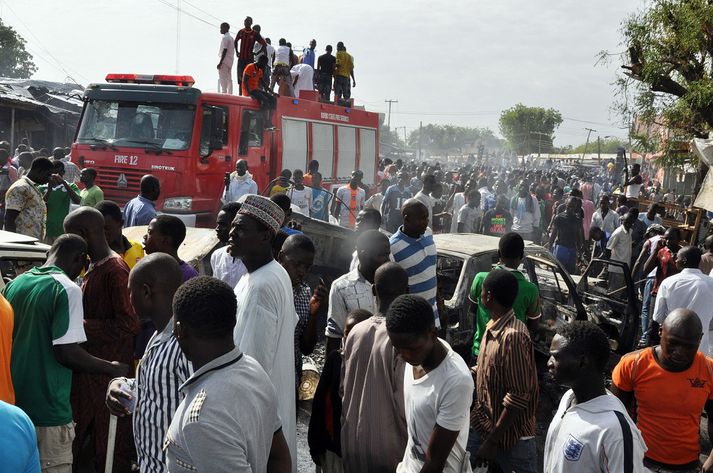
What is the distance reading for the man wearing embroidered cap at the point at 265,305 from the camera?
3.34m

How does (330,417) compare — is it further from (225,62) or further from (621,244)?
(225,62)

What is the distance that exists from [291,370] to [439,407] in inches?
31.2

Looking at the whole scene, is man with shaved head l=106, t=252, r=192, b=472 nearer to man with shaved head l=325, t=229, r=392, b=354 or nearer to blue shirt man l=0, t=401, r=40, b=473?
blue shirt man l=0, t=401, r=40, b=473

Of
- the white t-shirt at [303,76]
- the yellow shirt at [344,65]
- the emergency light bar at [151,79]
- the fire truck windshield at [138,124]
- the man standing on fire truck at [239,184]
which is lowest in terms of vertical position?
the man standing on fire truck at [239,184]

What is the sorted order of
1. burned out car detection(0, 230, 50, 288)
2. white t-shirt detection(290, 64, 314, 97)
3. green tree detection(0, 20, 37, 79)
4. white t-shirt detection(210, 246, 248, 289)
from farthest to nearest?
green tree detection(0, 20, 37, 79) < white t-shirt detection(290, 64, 314, 97) < burned out car detection(0, 230, 50, 288) < white t-shirt detection(210, 246, 248, 289)

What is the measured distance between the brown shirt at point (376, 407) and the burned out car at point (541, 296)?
295 cm

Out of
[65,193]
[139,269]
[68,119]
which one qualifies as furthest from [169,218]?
[68,119]

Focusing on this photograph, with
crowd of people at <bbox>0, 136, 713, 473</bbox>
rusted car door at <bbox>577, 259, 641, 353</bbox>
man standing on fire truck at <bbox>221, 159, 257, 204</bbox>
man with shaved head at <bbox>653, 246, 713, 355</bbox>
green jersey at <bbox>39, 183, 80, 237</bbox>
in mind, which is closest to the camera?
crowd of people at <bbox>0, 136, 713, 473</bbox>

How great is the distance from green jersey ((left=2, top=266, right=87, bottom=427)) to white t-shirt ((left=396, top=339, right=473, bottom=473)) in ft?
5.67

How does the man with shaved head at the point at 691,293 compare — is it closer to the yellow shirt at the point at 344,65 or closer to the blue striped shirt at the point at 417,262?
the blue striped shirt at the point at 417,262

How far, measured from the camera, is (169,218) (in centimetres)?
477

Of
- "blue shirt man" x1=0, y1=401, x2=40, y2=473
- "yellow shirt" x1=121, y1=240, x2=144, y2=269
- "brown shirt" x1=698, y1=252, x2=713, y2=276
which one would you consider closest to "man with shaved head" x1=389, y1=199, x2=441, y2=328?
"yellow shirt" x1=121, y1=240, x2=144, y2=269

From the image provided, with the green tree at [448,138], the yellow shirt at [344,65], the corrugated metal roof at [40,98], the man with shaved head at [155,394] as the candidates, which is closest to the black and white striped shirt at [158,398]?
the man with shaved head at [155,394]

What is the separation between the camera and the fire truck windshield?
11227 millimetres
